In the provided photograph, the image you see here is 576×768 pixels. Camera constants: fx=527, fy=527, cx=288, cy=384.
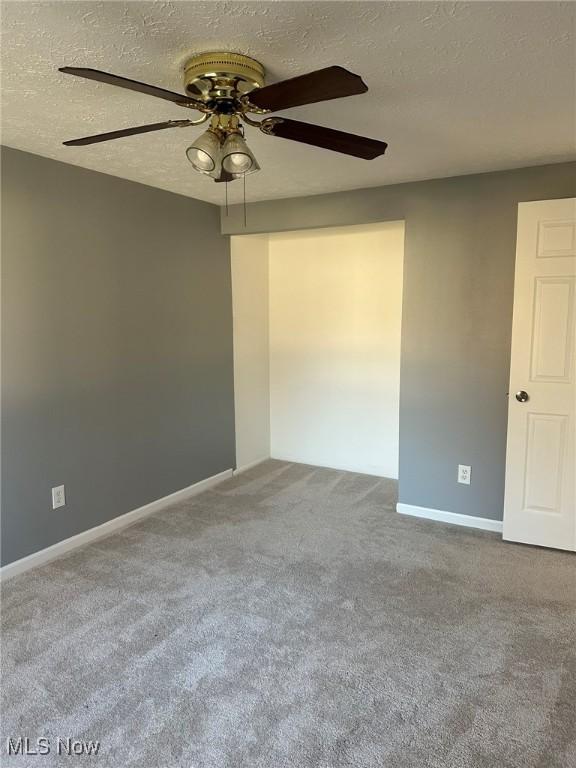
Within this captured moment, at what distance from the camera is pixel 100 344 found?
3.29m

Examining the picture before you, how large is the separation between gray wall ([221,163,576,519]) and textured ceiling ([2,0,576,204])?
18.5 inches

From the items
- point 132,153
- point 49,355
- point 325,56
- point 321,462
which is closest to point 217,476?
point 321,462

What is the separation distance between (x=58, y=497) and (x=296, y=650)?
1696mm

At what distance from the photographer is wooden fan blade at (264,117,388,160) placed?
1.74 metres

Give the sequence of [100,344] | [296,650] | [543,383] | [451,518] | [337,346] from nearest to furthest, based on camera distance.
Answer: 1. [296,650]
2. [543,383]
3. [100,344]
4. [451,518]
5. [337,346]

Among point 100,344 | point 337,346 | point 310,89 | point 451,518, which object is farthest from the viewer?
point 337,346

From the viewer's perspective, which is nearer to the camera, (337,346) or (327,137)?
(327,137)

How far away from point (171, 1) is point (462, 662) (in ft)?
8.24

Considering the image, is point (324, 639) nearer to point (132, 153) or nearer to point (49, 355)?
point (49, 355)

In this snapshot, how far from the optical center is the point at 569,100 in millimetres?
2051

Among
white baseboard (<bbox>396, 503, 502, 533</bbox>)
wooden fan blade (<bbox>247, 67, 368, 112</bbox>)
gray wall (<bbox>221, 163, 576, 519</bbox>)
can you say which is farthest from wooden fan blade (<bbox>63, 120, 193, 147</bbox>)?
white baseboard (<bbox>396, 503, 502, 533</bbox>)

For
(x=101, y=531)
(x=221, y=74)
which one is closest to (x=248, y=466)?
(x=101, y=531)

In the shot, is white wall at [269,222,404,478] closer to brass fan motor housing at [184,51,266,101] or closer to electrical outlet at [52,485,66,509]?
electrical outlet at [52,485,66,509]

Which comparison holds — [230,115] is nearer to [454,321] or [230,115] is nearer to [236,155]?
[236,155]
